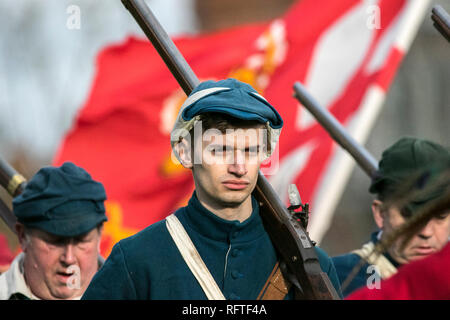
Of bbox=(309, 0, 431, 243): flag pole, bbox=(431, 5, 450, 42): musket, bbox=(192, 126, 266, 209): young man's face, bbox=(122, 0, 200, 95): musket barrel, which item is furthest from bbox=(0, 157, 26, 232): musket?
bbox=(309, 0, 431, 243): flag pole

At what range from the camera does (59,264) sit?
4.34m

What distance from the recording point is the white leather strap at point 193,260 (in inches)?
125

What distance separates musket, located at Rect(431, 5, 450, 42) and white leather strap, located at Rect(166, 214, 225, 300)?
65.0 inches

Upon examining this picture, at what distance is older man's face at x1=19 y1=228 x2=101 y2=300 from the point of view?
4332 mm

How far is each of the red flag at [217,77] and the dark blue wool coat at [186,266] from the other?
4438 millimetres

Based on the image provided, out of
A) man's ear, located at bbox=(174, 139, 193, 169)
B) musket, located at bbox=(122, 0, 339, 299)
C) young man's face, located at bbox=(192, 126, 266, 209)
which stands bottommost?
musket, located at bbox=(122, 0, 339, 299)

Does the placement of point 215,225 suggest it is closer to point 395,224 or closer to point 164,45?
point 164,45

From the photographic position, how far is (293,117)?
27.1ft

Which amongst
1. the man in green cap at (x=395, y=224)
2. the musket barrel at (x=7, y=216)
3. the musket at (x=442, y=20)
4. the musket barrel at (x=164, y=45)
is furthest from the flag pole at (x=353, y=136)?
the musket barrel at (x=164, y=45)

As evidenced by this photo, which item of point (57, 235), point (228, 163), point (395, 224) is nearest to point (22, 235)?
point (57, 235)

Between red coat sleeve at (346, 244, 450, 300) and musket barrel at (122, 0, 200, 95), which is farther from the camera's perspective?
musket barrel at (122, 0, 200, 95)

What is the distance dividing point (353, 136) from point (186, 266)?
4.39m

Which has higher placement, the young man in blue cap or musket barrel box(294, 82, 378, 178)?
musket barrel box(294, 82, 378, 178)

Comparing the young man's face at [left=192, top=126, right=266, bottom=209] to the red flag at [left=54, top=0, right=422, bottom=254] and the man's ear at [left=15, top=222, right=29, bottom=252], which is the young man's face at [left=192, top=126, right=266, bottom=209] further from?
the red flag at [left=54, top=0, right=422, bottom=254]
